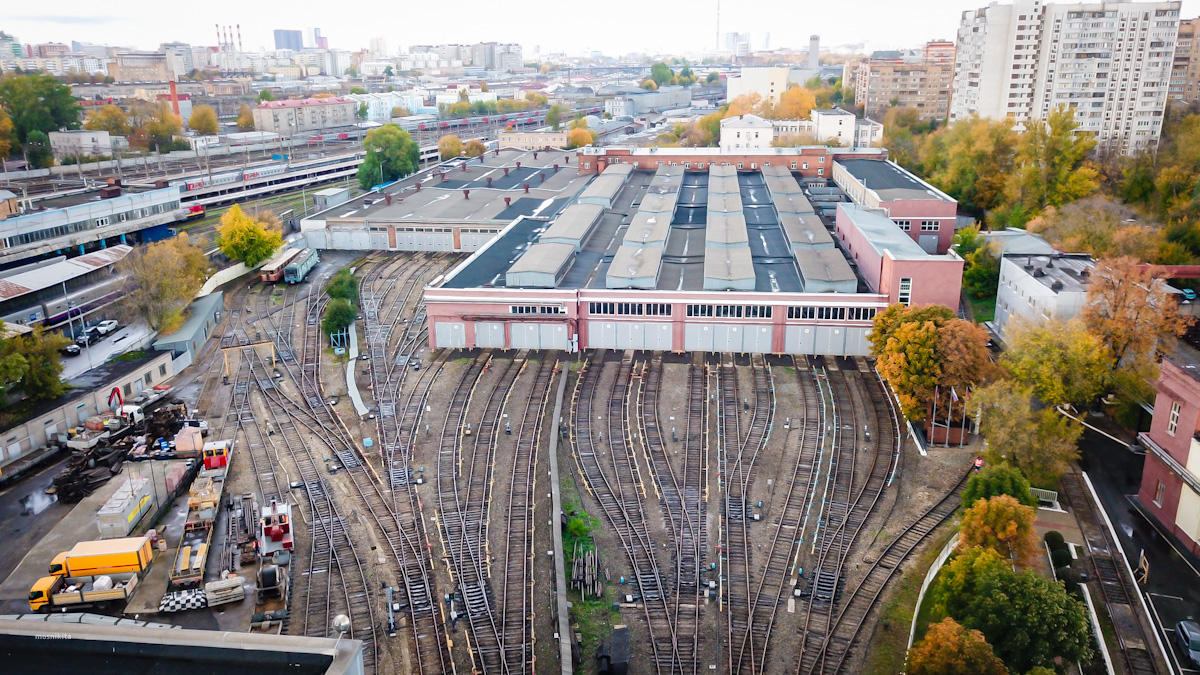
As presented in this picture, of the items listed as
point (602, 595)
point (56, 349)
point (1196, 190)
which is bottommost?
point (602, 595)

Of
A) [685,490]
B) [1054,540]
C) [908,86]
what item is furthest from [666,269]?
[908,86]

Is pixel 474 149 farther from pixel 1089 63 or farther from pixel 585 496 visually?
pixel 585 496

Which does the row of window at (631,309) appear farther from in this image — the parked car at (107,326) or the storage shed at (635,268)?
the parked car at (107,326)

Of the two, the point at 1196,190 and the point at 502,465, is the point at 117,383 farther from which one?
the point at 1196,190

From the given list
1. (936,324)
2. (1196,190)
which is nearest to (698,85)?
(1196,190)

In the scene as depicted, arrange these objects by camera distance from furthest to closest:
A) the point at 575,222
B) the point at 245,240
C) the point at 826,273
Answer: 1. the point at 245,240
2. the point at 575,222
3. the point at 826,273

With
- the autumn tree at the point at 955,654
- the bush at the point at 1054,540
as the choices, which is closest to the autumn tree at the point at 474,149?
the bush at the point at 1054,540

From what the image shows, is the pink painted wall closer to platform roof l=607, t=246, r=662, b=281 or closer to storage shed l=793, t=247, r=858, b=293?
storage shed l=793, t=247, r=858, b=293
